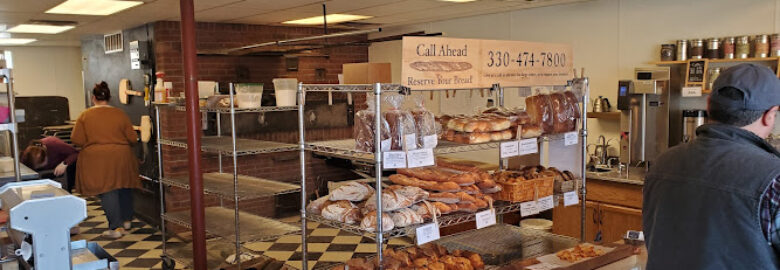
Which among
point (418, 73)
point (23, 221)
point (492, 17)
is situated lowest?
point (23, 221)

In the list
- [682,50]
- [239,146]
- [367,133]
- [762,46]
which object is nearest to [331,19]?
[239,146]

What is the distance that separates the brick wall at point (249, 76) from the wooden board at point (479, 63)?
423cm

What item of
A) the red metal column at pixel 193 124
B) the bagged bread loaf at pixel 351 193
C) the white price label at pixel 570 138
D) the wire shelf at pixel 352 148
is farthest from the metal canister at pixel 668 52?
the red metal column at pixel 193 124

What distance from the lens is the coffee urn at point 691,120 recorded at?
4.68 meters

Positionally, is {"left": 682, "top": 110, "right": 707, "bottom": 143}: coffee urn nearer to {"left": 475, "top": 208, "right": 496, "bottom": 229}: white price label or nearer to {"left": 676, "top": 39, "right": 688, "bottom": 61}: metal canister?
{"left": 676, "top": 39, "right": 688, "bottom": 61}: metal canister

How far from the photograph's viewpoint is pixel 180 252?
524cm

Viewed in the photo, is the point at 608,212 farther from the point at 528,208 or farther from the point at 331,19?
the point at 331,19

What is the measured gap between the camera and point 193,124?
162 inches

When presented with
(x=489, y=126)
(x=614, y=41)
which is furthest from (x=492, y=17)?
(x=489, y=126)

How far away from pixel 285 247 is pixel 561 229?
106 inches

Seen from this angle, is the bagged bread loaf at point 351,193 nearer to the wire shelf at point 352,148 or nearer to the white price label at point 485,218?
the wire shelf at point 352,148

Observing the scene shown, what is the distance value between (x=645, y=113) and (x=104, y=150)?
521 cm

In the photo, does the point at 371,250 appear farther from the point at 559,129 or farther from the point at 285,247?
the point at 559,129

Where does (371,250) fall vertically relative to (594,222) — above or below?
below
